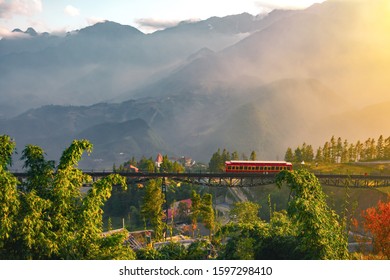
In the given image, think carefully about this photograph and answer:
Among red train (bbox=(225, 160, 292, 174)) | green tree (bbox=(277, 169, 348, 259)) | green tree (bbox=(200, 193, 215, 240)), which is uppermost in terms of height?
red train (bbox=(225, 160, 292, 174))

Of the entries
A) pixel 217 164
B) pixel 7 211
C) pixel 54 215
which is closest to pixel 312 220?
pixel 54 215

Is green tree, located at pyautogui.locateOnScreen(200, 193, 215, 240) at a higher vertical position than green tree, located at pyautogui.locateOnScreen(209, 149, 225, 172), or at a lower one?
lower

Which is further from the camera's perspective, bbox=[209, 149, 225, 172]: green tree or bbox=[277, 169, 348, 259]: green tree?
bbox=[209, 149, 225, 172]: green tree

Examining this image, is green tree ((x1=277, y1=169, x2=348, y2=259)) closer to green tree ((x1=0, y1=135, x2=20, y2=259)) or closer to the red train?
green tree ((x1=0, y1=135, x2=20, y2=259))

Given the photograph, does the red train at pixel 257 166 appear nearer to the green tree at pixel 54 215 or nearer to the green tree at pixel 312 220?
the green tree at pixel 312 220

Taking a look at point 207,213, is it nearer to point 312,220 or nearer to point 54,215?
point 312,220

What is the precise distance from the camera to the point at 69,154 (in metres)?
14.5

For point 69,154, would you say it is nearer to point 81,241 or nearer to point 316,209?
point 81,241

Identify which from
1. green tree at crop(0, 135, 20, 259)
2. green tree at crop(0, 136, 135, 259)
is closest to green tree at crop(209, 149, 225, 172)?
green tree at crop(0, 136, 135, 259)

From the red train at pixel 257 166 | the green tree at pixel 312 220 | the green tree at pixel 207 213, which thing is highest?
the red train at pixel 257 166

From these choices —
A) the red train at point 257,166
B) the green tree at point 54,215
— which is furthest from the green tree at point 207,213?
the green tree at point 54,215

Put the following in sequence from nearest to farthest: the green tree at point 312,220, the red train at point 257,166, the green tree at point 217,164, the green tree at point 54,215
A: the green tree at point 54,215
the green tree at point 312,220
the red train at point 257,166
the green tree at point 217,164
